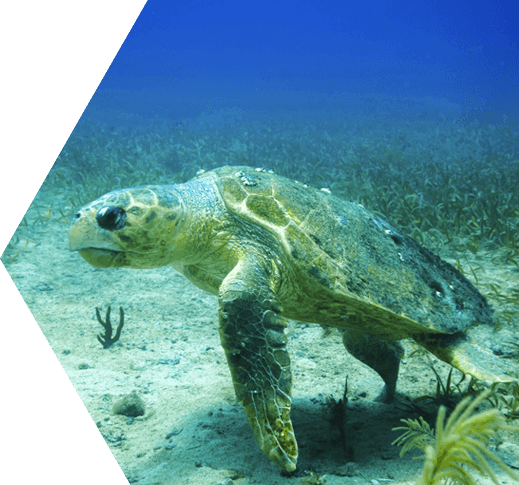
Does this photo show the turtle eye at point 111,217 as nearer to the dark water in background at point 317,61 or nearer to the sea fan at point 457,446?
the sea fan at point 457,446

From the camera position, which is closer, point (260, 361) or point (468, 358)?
point (260, 361)

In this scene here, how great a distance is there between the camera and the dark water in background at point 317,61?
2472 centimetres

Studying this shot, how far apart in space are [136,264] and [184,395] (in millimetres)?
922

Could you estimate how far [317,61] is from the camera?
5672 cm

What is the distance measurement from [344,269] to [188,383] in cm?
132

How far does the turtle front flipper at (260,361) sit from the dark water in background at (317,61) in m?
15.9

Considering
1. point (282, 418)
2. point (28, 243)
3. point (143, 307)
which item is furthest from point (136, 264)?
point (28, 243)

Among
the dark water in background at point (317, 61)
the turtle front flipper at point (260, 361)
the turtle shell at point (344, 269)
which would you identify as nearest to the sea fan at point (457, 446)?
the turtle front flipper at point (260, 361)

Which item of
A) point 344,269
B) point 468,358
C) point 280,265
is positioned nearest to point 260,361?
point 280,265

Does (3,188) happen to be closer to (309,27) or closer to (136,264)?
(136,264)

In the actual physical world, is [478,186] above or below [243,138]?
above

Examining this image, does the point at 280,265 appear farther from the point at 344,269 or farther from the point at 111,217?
the point at 111,217

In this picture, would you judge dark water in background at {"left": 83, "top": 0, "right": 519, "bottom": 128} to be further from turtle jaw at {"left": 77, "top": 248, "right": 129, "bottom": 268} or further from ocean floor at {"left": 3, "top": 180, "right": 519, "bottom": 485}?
turtle jaw at {"left": 77, "top": 248, "right": 129, "bottom": 268}

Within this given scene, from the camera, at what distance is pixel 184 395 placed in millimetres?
2344
